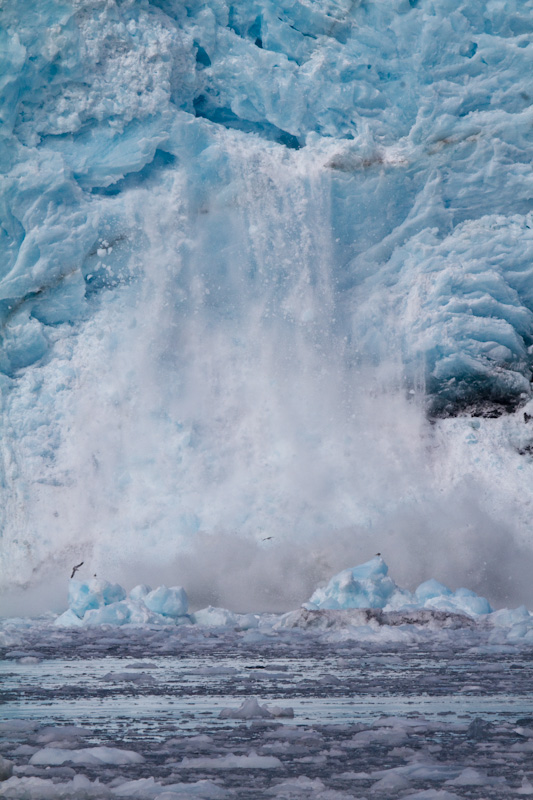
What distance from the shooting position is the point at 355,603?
28.4ft

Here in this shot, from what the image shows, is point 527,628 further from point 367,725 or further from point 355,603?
point 367,725

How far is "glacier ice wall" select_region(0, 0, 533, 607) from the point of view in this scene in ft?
35.5

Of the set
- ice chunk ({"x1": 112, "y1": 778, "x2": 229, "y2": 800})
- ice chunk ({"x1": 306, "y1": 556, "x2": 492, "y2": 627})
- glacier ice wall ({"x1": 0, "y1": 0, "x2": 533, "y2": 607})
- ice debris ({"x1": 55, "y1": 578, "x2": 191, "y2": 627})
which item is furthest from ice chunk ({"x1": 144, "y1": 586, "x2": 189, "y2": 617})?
ice chunk ({"x1": 112, "y1": 778, "x2": 229, "y2": 800})

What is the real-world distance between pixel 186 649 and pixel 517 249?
715cm

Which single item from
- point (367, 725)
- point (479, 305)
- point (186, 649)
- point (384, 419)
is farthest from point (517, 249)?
point (367, 725)

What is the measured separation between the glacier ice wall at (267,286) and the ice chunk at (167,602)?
1831 millimetres

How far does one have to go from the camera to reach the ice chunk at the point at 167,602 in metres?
8.55

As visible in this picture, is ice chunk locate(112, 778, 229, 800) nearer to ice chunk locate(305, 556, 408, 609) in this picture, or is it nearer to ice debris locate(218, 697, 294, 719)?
ice debris locate(218, 697, 294, 719)

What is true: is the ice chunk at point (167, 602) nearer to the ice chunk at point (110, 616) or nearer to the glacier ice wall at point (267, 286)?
the ice chunk at point (110, 616)

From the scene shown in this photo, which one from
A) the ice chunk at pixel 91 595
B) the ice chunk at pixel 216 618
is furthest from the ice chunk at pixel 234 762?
the ice chunk at pixel 91 595

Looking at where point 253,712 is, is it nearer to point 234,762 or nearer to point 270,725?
point 270,725

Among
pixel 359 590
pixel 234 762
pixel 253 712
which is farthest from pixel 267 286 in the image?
pixel 234 762

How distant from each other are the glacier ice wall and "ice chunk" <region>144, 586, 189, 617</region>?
1831 millimetres

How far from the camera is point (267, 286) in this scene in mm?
11648
